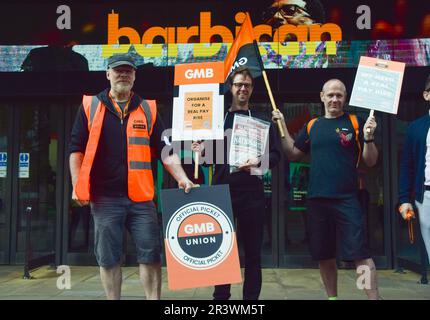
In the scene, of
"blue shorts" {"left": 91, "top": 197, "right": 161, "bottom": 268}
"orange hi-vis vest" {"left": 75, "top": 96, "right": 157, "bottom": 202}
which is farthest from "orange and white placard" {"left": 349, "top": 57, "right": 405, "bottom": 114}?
"blue shorts" {"left": 91, "top": 197, "right": 161, "bottom": 268}

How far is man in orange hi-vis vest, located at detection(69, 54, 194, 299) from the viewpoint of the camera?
3.62 meters

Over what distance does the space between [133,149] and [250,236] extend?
4.12 feet

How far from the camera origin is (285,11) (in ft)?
23.8

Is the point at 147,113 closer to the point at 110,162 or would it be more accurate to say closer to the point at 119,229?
the point at 110,162

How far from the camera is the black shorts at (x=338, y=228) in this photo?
384 cm

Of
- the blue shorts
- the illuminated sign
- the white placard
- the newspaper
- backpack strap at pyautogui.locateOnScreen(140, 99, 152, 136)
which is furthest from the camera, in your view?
the white placard

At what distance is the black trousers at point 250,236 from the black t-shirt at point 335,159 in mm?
503

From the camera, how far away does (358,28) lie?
719 cm

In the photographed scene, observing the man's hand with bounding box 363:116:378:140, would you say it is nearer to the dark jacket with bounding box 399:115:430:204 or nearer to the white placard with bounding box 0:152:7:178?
the dark jacket with bounding box 399:115:430:204

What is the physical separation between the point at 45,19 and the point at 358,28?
4889 mm

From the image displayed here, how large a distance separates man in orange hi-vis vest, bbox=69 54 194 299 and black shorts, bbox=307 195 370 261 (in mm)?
1138

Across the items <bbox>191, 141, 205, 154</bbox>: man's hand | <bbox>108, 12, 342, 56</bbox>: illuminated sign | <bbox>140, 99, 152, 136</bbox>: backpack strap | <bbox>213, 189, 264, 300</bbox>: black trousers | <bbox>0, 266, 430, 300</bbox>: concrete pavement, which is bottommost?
<bbox>0, 266, 430, 300</bbox>: concrete pavement

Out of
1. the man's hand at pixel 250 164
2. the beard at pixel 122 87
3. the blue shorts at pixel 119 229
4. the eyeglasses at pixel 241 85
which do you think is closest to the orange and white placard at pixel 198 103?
the eyeglasses at pixel 241 85
